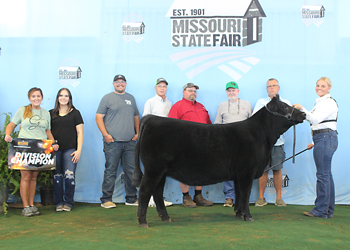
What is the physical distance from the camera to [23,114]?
12.9ft

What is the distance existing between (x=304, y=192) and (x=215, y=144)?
2.38m

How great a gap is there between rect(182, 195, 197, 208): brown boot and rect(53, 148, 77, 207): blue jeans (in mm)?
1669

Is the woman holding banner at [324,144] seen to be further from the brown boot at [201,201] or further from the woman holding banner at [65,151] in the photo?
the woman holding banner at [65,151]

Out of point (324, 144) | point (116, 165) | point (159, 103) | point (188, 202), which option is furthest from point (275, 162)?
point (116, 165)

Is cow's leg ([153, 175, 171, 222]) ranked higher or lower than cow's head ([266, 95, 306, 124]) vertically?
lower

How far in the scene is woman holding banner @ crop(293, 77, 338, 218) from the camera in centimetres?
366

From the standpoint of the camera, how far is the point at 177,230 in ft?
10.1

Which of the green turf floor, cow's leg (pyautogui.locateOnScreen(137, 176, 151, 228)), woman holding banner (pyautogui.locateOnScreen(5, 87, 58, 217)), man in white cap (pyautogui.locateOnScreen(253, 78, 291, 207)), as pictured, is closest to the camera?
the green turf floor

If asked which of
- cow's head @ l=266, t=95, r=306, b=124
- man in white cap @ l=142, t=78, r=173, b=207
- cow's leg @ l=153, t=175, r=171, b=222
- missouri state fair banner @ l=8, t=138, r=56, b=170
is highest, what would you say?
man in white cap @ l=142, t=78, r=173, b=207

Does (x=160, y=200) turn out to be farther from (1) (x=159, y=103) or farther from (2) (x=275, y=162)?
(2) (x=275, y=162)

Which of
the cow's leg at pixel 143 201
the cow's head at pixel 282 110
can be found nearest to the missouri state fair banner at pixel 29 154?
the cow's leg at pixel 143 201

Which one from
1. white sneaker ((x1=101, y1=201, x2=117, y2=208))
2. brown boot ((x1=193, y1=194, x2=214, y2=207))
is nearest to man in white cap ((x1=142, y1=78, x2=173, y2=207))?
brown boot ((x1=193, y1=194, x2=214, y2=207))

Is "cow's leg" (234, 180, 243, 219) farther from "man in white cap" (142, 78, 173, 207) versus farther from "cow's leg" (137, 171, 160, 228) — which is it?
"man in white cap" (142, 78, 173, 207)

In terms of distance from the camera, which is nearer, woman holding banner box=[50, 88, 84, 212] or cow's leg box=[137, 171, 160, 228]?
cow's leg box=[137, 171, 160, 228]
